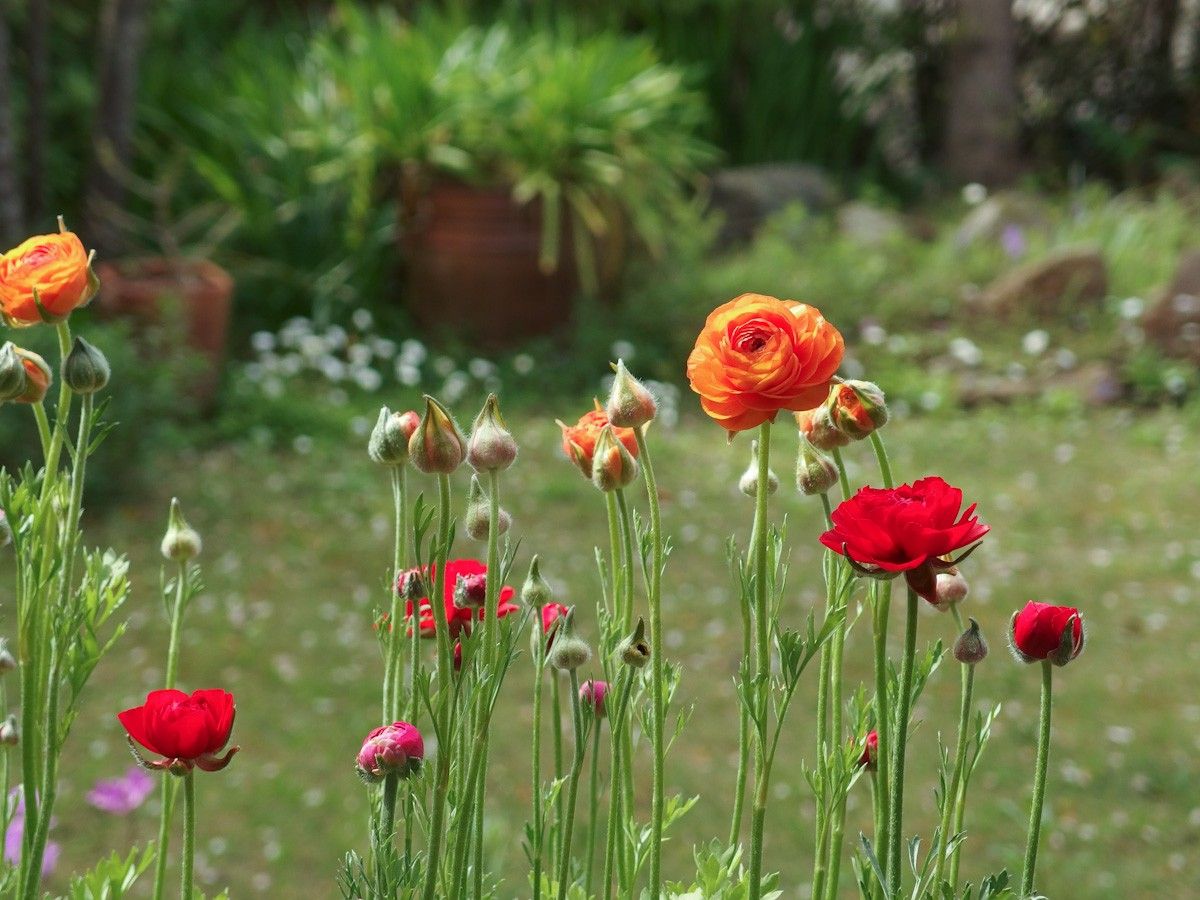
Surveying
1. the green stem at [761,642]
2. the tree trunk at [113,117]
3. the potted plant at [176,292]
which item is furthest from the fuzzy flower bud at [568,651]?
the tree trunk at [113,117]

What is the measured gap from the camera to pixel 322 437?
4418 mm

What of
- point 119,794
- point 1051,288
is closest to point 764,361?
point 119,794

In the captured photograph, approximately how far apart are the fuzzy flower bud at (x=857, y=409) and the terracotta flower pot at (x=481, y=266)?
4.70 meters

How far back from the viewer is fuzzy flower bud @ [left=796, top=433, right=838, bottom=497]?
2.97 feet

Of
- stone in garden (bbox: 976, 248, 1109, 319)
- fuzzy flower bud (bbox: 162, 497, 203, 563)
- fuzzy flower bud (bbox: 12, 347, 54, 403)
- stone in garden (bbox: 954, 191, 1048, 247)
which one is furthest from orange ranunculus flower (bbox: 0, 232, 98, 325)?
stone in garden (bbox: 954, 191, 1048, 247)

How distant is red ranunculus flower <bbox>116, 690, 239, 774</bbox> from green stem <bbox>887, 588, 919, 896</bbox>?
376 millimetres

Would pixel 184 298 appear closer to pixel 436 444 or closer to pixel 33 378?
pixel 33 378

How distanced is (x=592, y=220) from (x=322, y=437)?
155cm

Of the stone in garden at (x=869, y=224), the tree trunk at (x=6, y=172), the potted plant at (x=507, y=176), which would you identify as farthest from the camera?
the stone in garden at (x=869, y=224)

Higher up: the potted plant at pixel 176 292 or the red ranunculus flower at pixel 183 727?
the potted plant at pixel 176 292

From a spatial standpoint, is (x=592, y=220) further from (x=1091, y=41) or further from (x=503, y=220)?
(x=1091, y=41)

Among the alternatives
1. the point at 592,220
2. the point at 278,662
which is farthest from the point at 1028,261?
the point at 278,662

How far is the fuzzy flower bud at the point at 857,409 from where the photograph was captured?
847 millimetres

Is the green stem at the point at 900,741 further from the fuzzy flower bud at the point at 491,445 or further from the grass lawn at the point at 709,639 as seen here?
the grass lawn at the point at 709,639
